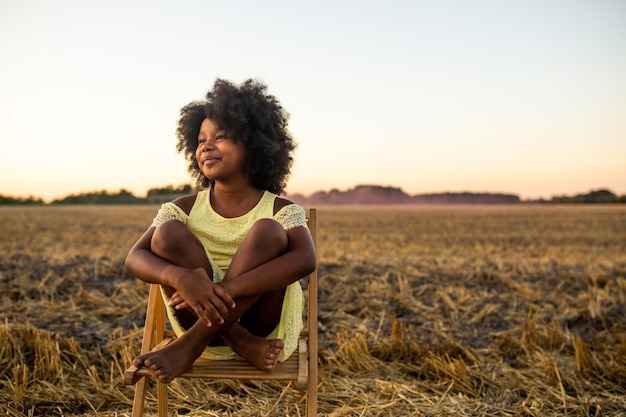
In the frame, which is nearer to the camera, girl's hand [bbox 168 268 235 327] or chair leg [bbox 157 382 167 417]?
girl's hand [bbox 168 268 235 327]

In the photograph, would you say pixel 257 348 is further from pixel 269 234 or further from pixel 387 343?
pixel 387 343

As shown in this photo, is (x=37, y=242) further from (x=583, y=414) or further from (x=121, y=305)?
(x=583, y=414)

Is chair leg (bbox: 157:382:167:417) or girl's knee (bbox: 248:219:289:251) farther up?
girl's knee (bbox: 248:219:289:251)

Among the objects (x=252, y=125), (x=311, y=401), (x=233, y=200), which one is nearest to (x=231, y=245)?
(x=233, y=200)

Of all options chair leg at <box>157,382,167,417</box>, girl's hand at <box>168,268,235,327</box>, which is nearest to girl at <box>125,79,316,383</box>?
girl's hand at <box>168,268,235,327</box>

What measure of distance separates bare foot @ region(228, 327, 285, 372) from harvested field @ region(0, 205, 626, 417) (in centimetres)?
99

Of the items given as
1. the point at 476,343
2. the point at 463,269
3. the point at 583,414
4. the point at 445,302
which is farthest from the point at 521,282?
the point at 583,414

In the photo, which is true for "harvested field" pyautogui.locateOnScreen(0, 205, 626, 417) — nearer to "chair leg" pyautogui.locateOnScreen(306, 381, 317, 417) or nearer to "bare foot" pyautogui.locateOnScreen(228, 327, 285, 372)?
"chair leg" pyautogui.locateOnScreen(306, 381, 317, 417)

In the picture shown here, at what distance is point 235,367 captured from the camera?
2328 millimetres

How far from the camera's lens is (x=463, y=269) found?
7395 mm

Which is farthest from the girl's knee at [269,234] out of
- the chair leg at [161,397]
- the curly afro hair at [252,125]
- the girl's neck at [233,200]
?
the chair leg at [161,397]

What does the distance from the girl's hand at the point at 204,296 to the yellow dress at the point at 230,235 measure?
27 cm

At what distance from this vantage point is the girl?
2.20 metres

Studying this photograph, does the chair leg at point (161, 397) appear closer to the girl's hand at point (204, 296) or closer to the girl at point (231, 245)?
the girl at point (231, 245)
